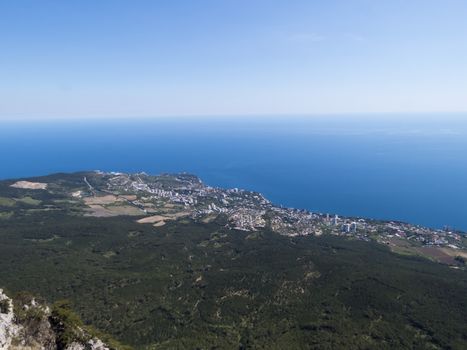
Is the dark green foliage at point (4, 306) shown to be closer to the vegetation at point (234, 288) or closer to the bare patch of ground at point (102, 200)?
the vegetation at point (234, 288)

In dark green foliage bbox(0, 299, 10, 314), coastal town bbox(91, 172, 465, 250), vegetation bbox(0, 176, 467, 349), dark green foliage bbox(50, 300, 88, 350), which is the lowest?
coastal town bbox(91, 172, 465, 250)

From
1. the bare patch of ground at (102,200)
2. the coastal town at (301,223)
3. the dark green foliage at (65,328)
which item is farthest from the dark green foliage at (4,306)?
the bare patch of ground at (102,200)

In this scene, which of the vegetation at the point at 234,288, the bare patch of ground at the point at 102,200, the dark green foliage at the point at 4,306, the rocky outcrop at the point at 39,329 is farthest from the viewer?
the bare patch of ground at the point at 102,200

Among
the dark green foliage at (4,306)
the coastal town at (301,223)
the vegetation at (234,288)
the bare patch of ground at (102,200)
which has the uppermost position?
the dark green foliage at (4,306)

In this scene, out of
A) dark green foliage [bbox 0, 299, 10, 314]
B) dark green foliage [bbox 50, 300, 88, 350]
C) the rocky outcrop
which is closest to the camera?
the rocky outcrop

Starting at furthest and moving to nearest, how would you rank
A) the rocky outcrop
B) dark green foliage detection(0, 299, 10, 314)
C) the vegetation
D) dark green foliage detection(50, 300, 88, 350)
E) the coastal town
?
the coastal town → the vegetation → dark green foliage detection(0, 299, 10, 314) → dark green foliage detection(50, 300, 88, 350) → the rocky outcrop

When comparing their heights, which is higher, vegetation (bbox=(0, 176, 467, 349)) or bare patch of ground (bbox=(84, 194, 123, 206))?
vegetation (bbox=(0, 176, 467, 349))

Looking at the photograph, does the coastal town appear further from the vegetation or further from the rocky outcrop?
the rocky outcrop

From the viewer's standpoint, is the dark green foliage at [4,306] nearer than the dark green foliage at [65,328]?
No

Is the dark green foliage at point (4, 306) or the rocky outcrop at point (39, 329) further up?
the dark green foliage at point (4, 306)

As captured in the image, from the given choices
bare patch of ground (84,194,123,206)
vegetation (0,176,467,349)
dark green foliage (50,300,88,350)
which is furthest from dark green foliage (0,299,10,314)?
bare patch of ground (84,194,123,206)
